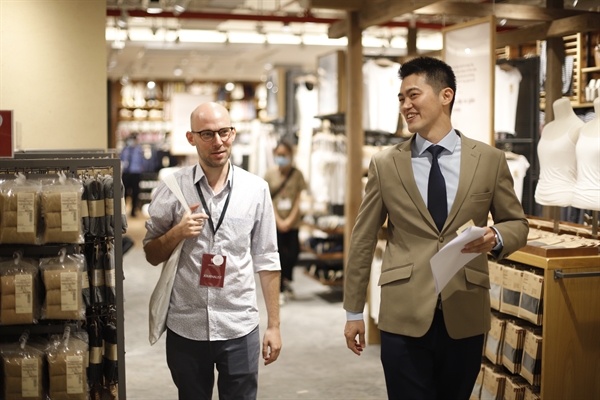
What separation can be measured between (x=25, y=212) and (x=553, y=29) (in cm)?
400

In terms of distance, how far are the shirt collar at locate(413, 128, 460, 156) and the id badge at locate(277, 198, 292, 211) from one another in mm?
5050

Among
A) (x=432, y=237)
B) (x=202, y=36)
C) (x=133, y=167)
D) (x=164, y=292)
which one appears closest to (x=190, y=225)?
(x=164, y=292)

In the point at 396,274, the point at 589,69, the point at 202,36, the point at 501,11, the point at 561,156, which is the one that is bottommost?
the point at 396,274

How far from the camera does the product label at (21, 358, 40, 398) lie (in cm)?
282

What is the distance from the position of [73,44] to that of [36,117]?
0.62 metres

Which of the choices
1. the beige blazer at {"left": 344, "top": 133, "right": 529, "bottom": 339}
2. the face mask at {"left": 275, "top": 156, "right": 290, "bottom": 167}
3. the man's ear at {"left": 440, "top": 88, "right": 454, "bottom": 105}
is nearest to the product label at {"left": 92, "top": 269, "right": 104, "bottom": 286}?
the beige blazer at {"left": 344, "top": 133, "right": 529, "bottom": 339}

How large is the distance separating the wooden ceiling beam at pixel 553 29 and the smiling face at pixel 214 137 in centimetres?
315

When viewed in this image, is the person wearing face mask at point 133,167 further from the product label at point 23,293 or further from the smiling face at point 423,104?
the smiling face at point 423,104

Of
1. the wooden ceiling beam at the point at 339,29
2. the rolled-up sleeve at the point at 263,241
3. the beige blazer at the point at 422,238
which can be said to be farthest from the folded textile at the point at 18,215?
the wooden ceiling beam at the point at 339,29

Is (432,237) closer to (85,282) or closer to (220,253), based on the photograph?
(220,253)

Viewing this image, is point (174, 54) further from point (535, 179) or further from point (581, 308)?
point (581, 308)

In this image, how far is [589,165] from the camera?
393cm

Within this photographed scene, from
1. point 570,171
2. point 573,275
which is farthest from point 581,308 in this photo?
point 570,171

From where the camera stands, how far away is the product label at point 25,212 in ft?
9.14
